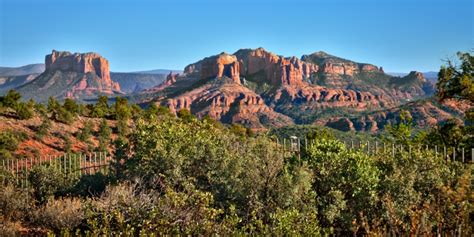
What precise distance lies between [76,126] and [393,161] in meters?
26.9

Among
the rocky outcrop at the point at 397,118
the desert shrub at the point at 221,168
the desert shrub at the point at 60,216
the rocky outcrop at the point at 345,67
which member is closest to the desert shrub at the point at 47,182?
the desert shrub at the point at 221,168

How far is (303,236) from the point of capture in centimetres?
711

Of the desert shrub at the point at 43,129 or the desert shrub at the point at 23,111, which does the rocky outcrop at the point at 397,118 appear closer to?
the desert shrub at the point at 23,111

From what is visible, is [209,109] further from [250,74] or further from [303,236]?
[303,236]

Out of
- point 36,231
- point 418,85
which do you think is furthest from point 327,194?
point 418,85

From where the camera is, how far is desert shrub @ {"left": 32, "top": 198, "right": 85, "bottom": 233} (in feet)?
28.9

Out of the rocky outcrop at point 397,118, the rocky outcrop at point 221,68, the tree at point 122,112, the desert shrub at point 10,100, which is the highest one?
the rocky outcrop at point 221,68

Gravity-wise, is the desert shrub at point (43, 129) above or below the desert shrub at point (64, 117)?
below

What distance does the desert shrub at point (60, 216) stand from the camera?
28.9 ft

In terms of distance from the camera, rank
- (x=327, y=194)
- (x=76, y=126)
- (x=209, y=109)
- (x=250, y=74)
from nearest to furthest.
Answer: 1. (x=327, y=194)
2. (x=76, y=126)
3. (x=209, y=109)
4. (x=250, y=74)

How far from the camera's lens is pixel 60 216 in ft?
29.3

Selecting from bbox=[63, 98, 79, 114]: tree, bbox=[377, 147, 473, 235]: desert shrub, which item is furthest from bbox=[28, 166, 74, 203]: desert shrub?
bbox=[63, 98, 79, 114]: tree

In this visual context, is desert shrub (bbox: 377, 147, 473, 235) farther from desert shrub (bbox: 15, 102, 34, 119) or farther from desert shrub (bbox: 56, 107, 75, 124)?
desert shrub (bbox: 56, 107, 75, 124)

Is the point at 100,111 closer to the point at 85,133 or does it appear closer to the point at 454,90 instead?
the point at 85,133
